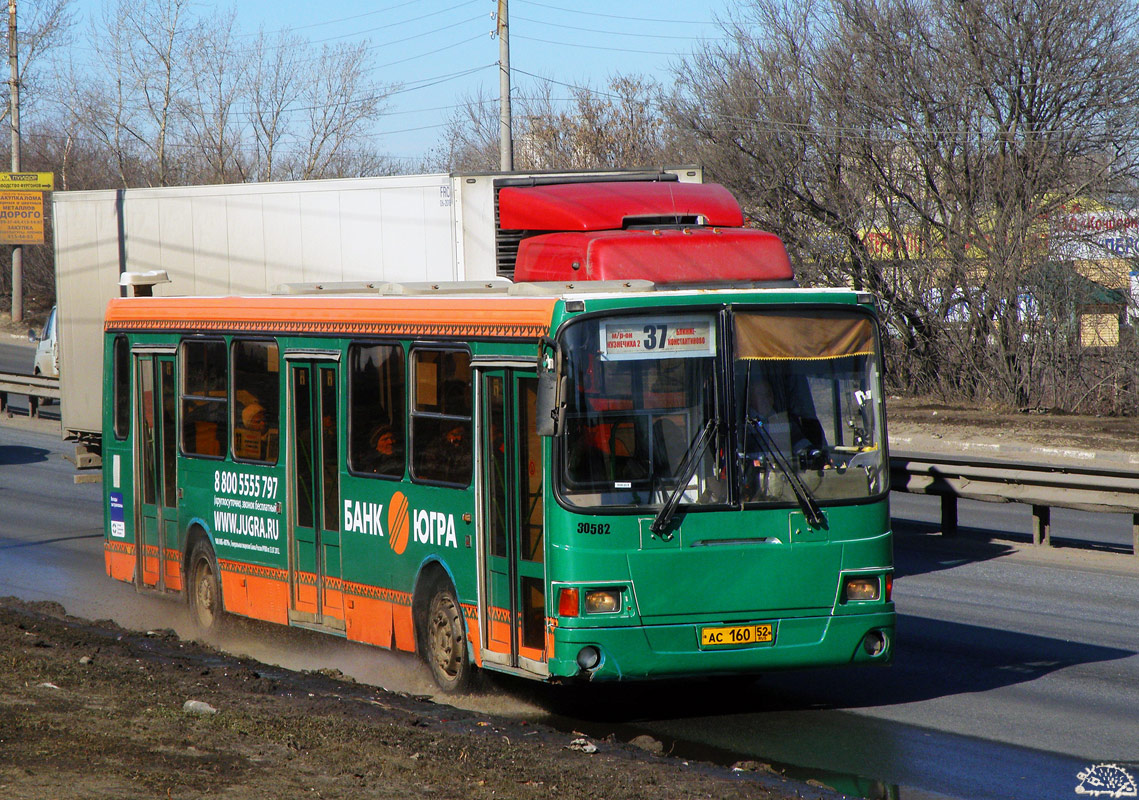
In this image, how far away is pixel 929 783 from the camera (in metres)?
6.84

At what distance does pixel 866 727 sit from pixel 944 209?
22.5 m

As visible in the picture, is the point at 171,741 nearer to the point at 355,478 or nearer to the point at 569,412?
the point at 569,412

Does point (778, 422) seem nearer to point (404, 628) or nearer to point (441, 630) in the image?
point (441, 630)

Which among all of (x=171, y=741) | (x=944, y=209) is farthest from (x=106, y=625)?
(x=944, y=209)

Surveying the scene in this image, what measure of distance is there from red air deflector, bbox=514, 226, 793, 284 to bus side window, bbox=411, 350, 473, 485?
11.3 feet

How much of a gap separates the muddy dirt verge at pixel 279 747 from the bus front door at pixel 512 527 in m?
0.46


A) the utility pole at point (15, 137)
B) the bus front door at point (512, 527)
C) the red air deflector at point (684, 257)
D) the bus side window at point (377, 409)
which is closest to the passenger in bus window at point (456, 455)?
→ the bus front door at point (512, 527)

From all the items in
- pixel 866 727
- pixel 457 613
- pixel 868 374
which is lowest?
pixel 866 727

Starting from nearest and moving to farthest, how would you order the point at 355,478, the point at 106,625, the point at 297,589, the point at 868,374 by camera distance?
the point at 868,374 < the point at 355,478 < the point at 297,589 < the point at 106,625

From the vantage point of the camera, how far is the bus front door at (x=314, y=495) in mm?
10156

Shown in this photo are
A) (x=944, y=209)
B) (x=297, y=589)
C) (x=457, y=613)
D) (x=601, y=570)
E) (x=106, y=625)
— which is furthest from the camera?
(x=944, y=209)

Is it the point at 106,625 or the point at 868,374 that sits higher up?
the point at 868,374

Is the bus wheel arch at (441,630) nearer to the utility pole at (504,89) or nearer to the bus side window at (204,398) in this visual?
the bus side window at (204,398)

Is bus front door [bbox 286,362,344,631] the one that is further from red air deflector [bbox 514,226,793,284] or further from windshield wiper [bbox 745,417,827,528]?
windshield wiper [bbox 745,417,827,528]
